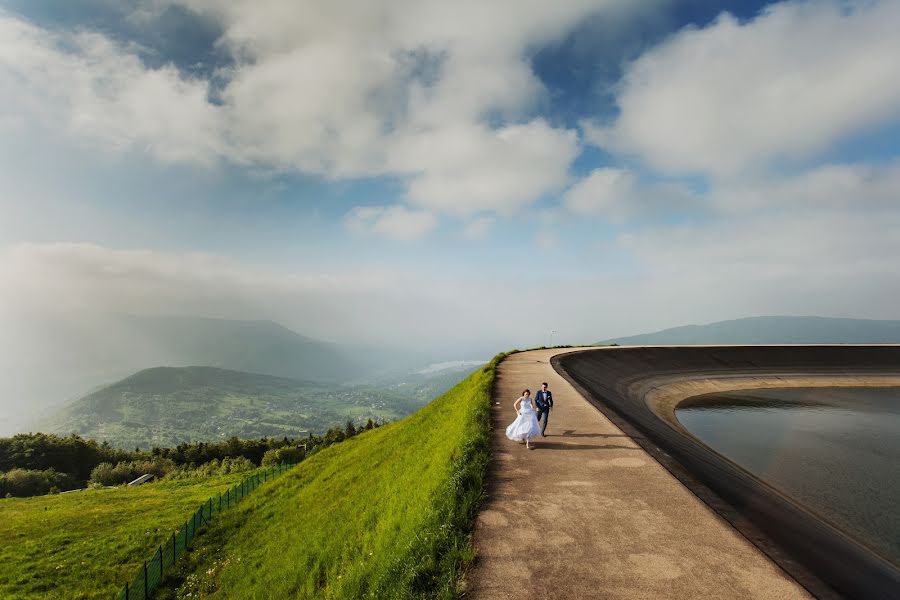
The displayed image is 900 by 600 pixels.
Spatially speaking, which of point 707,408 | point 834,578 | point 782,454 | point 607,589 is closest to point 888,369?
point 707,408

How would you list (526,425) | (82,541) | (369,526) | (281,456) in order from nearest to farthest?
(369,526)
(526,425)
(82,541)
(281,456)

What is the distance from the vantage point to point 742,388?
6141cm

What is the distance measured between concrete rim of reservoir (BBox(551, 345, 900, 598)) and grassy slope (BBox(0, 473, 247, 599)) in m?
23.6

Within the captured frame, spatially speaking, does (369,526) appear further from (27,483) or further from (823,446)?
(27,483)

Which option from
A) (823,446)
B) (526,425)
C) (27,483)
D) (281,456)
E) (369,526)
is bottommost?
(281,456)

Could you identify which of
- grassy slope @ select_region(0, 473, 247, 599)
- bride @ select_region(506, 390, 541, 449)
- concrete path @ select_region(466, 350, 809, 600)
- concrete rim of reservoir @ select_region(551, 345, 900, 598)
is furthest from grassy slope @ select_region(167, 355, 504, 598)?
concrete rim of reservoir @ select_region(551, 345, 900, 598)

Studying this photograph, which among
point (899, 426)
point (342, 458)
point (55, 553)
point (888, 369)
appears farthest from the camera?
point (888, 369)

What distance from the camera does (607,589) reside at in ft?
23.2

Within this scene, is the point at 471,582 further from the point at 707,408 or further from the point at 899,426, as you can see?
the point at 899,426

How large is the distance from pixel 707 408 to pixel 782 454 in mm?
20830

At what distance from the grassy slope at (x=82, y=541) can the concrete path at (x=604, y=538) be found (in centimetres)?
1800

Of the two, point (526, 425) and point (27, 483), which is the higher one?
point (526, 425)

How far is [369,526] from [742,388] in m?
69.9

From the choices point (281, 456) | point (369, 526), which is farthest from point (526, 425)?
point (281, 456)
